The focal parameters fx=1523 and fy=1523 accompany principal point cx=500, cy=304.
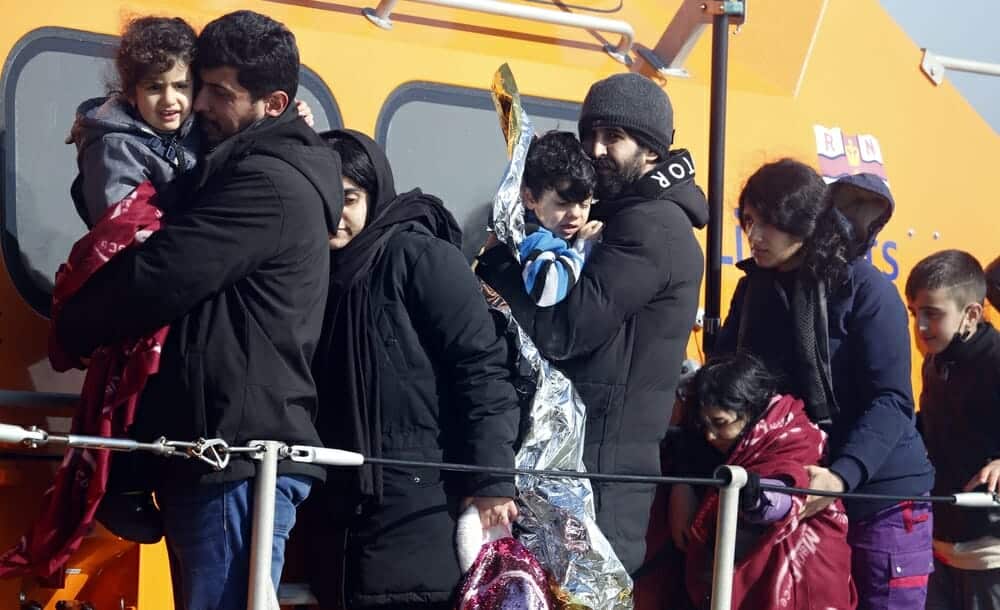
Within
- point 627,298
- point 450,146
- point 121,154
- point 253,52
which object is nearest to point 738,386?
point 627,298

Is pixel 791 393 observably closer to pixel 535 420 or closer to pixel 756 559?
pixel 756 559

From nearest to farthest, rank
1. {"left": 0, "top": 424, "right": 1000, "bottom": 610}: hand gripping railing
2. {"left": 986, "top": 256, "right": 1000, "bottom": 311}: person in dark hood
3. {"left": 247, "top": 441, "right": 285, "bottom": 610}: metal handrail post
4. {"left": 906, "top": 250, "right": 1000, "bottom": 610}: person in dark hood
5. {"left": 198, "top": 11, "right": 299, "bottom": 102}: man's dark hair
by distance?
{"left": 0, "top": 424, "right": 1000, "bottom": 610}: hand gripping railing, {"left": 247, "top": 441, "right": 285, "bottom": 610}: metal handrail post, {"left": 198, "top": 11, "right": 299, "bottom": 102}: man's dark hair, {"left": 906, "top": 250, "right": 1000, "bottom": 610}: person in dark hood, {"left": 986, "top": 256, "right": 1000, "bottom": 311}: person in dark hood

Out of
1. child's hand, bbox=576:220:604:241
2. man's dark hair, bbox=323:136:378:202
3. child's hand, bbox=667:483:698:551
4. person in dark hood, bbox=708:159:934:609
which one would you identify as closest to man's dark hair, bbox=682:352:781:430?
person in dark hood, bbox=708:159:934:609

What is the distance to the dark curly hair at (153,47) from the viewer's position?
10.8ft

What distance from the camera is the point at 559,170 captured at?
12.2ft

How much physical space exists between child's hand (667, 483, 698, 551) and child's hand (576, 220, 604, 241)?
0.71m

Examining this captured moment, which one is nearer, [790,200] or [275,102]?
[275,102]

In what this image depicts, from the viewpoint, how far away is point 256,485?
116 inches

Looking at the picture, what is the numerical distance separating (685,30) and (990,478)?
1654 mm

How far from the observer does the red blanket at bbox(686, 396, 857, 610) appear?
3.86 metres

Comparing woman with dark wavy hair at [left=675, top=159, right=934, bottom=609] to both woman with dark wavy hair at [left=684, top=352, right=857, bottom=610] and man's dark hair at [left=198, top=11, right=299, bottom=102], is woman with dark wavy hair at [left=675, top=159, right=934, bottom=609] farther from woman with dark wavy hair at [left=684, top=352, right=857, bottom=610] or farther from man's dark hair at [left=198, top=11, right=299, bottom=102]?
man's dark hair at [left=198, top=11, right=299, bottom=102]

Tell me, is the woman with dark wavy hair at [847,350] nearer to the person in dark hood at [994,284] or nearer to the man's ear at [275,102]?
the person in dark hood at [994,284]

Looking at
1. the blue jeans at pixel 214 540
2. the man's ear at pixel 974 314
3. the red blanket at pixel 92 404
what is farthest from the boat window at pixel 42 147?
the man's ear at pixel 974 314

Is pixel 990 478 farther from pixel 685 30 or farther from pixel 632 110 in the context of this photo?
pixel 685 30
